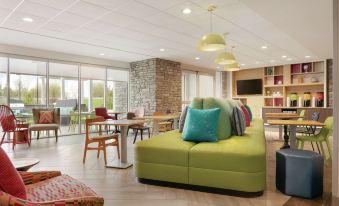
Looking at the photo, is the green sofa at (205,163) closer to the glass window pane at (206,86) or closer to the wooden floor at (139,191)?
the wooden floor at (139,191)

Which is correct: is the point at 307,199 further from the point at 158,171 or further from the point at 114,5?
the point at 114,5

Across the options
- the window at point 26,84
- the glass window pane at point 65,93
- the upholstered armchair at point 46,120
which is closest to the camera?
the upholstered armchair at point 46,120

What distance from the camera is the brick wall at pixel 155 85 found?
326 inches

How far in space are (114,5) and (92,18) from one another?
79cm

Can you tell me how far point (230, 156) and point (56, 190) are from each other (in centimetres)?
180

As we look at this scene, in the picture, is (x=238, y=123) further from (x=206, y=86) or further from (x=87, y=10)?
(x=206, y=86)

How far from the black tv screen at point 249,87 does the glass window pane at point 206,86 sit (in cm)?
129

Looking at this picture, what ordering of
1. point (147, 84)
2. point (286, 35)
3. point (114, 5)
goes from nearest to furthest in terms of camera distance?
1. point (114, 5)
2. point (286, 35)
3. point (147, 84)

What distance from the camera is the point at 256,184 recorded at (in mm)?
2568

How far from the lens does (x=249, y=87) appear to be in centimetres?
1098

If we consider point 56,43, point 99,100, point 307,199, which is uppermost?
point 56,43

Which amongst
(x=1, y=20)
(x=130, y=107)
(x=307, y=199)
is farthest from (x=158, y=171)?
(x=130, y=107)

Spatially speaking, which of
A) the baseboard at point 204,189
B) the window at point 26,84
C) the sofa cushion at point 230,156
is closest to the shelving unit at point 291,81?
the sofa cushion at point 230,156

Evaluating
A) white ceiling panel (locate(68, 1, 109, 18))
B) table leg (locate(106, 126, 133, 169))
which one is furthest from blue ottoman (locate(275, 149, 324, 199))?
white ceiling panel (locate(68, 1, 109, 18))
